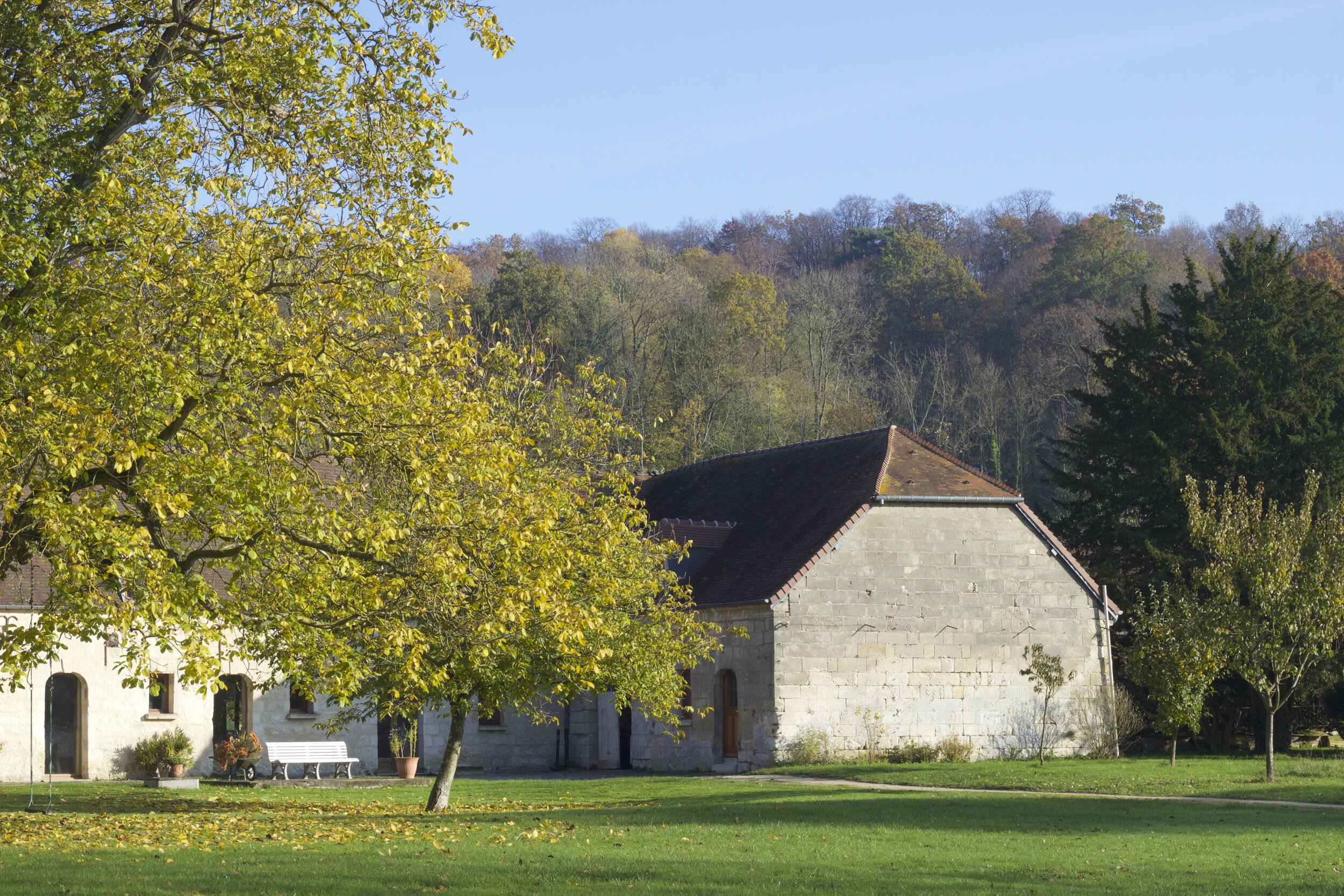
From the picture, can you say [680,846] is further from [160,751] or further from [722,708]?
[160,751]

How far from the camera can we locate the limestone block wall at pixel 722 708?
2848 cm

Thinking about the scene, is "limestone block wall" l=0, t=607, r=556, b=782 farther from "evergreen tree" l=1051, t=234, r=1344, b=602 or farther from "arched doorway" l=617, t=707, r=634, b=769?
"evergreen tree" l=1051, t=234, r=1344, b=602

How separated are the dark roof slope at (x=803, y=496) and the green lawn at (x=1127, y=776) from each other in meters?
4.28

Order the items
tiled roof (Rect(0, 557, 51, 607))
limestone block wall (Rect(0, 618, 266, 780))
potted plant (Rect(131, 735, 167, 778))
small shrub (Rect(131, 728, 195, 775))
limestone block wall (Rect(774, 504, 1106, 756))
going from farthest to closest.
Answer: limestone block wall (Rect(774, 504, 1106, 756)) → potted plant (Rect(131, 735, 167, 778)) → small shrub (Rect(131, 728, 195, 775)) → limestone block wall (Rect(0, 618, 266, 780)) → tiled roof (Rect(0, 557, 51, 607))

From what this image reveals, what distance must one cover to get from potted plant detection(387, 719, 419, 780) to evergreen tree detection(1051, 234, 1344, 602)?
1691cm

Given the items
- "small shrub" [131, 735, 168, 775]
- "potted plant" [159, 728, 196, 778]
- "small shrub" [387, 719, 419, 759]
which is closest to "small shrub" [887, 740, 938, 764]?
"small shrub" [387, 719, 419, 759]

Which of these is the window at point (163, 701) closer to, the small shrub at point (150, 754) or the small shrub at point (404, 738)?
the small shrub at point (150, 754)

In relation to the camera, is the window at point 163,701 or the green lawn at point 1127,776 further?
the window at point 163,701

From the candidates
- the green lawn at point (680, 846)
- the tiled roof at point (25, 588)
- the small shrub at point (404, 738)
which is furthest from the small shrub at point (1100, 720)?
the tiled roof at point (25, 588)

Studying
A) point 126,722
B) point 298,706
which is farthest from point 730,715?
point 126,722

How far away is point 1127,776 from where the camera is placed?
24.8 meters

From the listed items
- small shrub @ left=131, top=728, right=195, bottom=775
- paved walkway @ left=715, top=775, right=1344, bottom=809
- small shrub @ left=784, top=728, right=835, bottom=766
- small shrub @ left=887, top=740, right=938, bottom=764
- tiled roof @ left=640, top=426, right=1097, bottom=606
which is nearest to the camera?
paved walkway @ left=715, top=775, right=1344, bottom=809

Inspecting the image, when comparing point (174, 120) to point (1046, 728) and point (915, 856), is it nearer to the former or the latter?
point (915, 856)

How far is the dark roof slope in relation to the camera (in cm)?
2942
